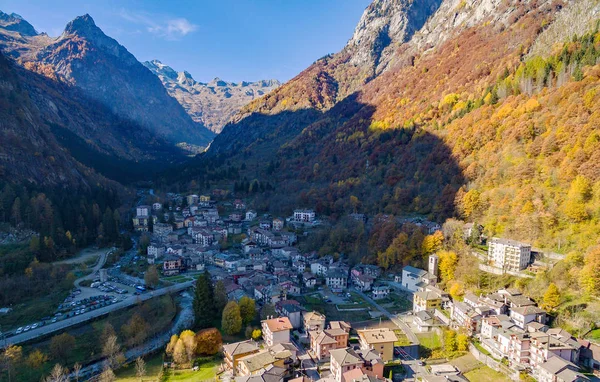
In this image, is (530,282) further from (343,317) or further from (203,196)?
(203,196)

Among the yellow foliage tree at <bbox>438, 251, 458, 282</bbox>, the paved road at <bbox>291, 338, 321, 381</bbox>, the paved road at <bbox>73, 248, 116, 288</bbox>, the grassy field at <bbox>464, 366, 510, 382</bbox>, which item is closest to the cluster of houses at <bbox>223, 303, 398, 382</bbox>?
the paved road at <bbox>291, 338, 321, 381</bbox>

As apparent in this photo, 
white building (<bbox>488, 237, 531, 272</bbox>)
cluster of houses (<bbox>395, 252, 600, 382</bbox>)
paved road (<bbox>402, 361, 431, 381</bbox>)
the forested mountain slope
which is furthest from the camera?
the forested mountain slope

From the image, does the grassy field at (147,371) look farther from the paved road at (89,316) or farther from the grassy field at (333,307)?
the grassy field at (333,307)

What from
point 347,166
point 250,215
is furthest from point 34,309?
point 347,166

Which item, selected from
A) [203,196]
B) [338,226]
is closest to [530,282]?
[338,226]

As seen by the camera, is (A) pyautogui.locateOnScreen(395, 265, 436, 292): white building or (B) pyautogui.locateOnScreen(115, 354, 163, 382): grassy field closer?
(B) pyautogui.locateOnScreen(115, 354, 163, 382): grassy field

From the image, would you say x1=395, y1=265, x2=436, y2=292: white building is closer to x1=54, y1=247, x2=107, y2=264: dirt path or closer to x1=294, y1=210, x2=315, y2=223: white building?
x1=294, y1=210, x2=315, y2=223: white building
